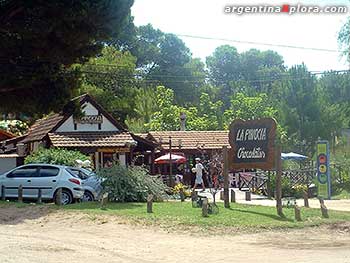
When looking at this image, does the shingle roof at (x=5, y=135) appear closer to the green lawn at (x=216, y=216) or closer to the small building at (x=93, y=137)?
the small building at (x=93, y=137)

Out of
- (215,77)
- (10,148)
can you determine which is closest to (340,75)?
(215,77)

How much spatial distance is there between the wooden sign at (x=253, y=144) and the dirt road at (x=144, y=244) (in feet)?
14.3

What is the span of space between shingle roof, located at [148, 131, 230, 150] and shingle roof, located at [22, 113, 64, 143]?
6.79m

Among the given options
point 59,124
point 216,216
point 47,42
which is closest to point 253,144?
point 216,216

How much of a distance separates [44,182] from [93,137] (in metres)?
10.2

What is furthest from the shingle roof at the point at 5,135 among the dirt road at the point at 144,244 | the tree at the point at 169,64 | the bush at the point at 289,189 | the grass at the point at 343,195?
the tree at the point at 169,64

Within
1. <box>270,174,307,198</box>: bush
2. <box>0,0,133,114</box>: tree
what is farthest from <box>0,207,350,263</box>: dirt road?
<box>270,174,307,198</box>: bush

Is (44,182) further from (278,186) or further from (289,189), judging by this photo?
(289,189)

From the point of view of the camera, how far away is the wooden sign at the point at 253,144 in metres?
20.9

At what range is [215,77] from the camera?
85.9m

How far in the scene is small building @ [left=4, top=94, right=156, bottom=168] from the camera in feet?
107

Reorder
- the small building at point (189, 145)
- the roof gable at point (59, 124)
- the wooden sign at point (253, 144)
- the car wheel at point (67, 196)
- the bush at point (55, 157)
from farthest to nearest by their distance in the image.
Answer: the small building at point (189, 145), the roof gable at point (59, 124), the bush at point (55, 157), the car wheel at point (67, 196), the wooden sign at point (253, 144)

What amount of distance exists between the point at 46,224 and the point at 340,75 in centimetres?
5306

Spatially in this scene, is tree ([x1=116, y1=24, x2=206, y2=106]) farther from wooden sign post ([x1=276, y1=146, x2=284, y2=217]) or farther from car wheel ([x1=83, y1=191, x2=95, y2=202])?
wooden sign post ([x1=276, y1=146, x2=284, y2=217])
